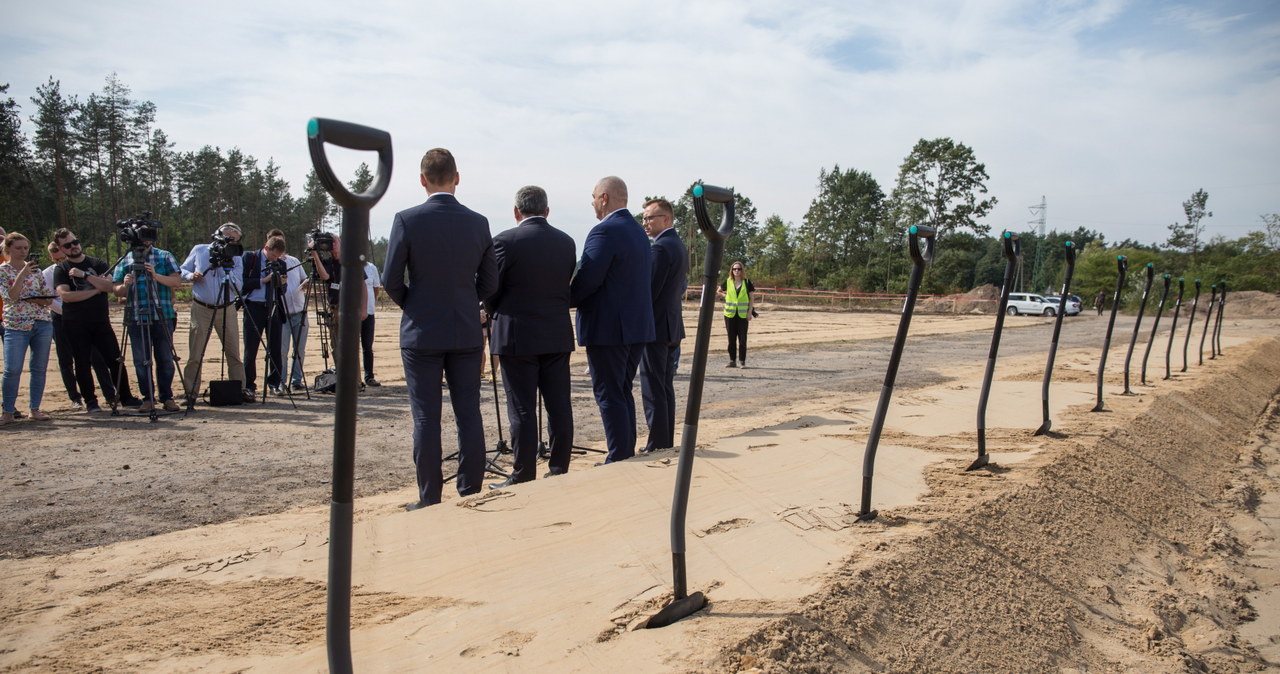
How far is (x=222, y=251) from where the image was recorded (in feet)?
26.5

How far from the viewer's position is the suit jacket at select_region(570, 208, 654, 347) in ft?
17.6

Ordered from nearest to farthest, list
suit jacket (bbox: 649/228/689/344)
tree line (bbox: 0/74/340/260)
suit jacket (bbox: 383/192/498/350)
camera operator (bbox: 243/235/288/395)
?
suit jacket (bbox: 383/192/498/350) < suit jacket (bbox: 649/228/689/344) < camera operator (bbox: 243/235/288/395) < tree line (bbox: 0/74/340/260)

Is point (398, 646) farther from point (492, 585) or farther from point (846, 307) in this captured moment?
point (846, 307)

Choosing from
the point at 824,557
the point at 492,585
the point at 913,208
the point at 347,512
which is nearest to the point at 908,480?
the point at 824,557

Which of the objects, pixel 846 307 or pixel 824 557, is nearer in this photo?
pixel 824 557

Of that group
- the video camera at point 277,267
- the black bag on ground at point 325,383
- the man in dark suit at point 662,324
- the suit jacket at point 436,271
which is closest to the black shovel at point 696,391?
the suit jacket at point 436,271

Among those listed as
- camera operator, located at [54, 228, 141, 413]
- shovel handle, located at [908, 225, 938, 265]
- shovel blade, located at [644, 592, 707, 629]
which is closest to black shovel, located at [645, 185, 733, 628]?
shovel blade, located at [644, 592, 707, 629]

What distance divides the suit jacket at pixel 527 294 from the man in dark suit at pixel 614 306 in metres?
0.41

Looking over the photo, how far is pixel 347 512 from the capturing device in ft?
6.16

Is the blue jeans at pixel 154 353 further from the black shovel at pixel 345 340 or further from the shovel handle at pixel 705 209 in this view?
the shovel handle at pixel 705 209

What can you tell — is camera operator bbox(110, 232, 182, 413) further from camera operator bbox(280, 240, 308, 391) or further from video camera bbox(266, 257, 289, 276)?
camera operator bbox(280, 240, 308, 391)

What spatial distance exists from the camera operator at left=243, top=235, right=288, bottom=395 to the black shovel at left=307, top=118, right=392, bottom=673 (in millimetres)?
7699

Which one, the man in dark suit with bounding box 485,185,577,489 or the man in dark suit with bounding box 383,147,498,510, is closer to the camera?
the man in dark suit with bounding box 383,147,498,510

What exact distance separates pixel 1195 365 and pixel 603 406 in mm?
15253
